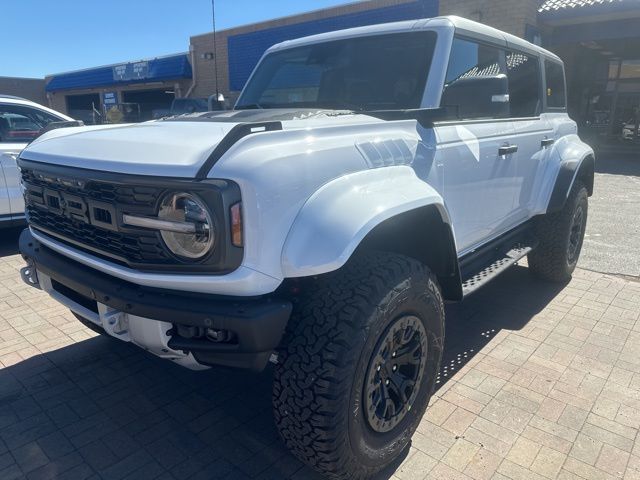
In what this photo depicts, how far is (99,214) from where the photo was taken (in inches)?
82.6

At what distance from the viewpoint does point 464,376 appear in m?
3.19

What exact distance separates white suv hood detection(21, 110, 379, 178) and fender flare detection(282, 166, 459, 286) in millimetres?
363

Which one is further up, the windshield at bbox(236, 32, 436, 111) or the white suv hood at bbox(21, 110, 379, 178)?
the windshield at bbox(236, 32, 436, 111)

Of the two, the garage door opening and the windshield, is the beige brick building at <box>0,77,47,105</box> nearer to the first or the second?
the garage door opening

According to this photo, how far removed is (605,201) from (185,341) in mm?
9336

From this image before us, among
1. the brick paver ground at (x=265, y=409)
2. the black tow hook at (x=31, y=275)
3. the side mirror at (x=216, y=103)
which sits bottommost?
the brick paver ground at (x=265, y=409)

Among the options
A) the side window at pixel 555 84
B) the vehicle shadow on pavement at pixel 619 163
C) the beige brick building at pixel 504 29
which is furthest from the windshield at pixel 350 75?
the vehicle shadow on pavement at pixel 619 163

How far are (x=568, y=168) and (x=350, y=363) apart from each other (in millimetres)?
3357

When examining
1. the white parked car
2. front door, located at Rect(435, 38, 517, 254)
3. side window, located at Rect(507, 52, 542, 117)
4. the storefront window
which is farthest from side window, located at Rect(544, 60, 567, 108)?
the storefront window

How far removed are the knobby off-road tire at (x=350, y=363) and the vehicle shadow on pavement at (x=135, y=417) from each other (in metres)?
0.34

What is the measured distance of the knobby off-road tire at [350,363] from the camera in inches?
75.2

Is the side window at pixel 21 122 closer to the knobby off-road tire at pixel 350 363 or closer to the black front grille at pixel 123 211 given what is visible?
the black front grille at pixel 123 211

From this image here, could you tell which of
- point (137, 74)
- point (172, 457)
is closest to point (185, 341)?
point (172, 457)

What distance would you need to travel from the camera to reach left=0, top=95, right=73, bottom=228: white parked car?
561 cm
